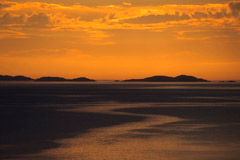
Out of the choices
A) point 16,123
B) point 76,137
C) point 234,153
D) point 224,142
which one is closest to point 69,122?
point 16,123

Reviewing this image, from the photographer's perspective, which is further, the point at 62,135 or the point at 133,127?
the point at 133,127

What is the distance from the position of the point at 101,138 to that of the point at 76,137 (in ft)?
5.32

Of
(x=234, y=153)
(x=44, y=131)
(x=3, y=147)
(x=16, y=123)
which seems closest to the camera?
(x=234, y=153)

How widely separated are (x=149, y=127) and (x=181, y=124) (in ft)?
10.4

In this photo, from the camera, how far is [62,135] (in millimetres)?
25000

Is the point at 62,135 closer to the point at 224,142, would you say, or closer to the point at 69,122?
the point at 69,122

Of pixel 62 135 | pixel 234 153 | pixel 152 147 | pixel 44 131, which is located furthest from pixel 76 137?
pixel 234 153

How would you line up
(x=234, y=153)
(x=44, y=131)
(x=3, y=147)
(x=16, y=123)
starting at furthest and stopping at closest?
1. (x=16, y=123)
2. (x=44, y=131)
3. (x=3, y=147)
4. (x=234, y=153)

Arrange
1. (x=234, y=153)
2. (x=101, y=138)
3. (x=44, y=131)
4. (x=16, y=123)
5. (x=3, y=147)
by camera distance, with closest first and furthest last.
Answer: (x=234, y=153)
(x=3, y=147)
(x=101, y=138)
(x=44, y=131)
(x=16, y=123)

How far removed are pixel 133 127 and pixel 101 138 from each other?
5.59m

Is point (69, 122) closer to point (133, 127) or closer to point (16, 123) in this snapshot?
point (16, 123)

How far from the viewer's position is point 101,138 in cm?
2366

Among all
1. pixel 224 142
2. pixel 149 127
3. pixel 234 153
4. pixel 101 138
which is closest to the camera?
pixel 234 153

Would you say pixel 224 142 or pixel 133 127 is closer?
pixel 224 142
